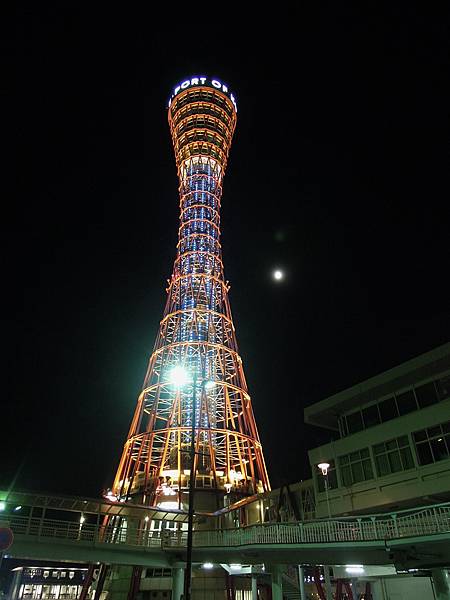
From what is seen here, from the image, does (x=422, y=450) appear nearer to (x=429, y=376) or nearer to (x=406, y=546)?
(x=429, y=376)

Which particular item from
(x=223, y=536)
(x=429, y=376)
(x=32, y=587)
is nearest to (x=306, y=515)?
(x=223, y=536)

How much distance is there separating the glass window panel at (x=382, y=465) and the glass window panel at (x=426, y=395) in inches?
142

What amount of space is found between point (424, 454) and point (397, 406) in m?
3.83

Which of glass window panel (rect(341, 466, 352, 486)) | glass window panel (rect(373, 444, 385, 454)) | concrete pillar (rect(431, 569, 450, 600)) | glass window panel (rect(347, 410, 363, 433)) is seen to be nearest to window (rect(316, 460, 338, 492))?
glass window panel (rect(341, 466, 352, 486))

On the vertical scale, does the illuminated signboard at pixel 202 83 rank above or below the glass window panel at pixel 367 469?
above

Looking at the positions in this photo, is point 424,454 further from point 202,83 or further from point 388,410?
point 202,83

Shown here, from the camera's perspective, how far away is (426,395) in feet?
84.9

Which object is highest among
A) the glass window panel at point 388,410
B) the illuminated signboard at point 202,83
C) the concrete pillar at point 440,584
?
the illuminated signboard at point 202,83

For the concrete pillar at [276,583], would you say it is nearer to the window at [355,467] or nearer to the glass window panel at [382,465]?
the window at [355,467]

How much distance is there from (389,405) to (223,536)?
1219 cm

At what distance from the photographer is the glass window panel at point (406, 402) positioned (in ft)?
86.7

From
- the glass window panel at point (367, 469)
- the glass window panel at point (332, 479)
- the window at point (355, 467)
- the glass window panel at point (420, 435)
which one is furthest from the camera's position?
the glass window panel at point (332, 479)

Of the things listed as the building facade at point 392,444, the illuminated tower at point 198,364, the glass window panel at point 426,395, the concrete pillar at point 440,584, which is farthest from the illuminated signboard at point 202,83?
the concrete pillar at point 440,584

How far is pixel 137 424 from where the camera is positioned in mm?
44188
